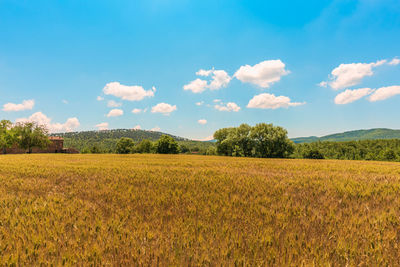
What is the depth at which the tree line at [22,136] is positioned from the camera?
4719 cm

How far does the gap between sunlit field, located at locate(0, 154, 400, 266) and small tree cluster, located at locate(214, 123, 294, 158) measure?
52.3 m

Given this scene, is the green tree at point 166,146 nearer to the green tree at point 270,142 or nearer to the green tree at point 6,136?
the green tree at point 270,142

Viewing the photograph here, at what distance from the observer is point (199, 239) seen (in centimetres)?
260

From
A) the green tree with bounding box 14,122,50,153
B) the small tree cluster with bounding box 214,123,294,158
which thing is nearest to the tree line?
the green tree with bounding box 14,122,50,153

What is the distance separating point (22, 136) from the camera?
1960 inches

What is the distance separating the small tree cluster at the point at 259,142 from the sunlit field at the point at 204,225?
52323mm

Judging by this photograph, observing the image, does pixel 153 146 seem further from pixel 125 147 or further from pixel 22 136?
pixel 22 136

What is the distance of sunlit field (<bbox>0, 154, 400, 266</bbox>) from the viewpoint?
227cm

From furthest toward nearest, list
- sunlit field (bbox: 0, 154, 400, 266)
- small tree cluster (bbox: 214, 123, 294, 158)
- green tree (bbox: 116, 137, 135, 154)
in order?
green tree (bbox: 116, 137, 135, 154), small tree cluster (bbox: 214, 123, 294, 158), sunlit field (bbox: 0, 154, 400, 266)

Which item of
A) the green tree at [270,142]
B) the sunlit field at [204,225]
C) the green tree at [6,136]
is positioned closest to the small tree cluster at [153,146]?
the green tree at [270,142]

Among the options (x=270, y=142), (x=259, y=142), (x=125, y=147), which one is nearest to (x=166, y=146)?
(x=259, y=142)

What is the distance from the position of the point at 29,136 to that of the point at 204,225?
229ft

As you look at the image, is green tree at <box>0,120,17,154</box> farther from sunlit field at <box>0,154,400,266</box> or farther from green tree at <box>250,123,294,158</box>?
green tree at <box>250,123,294,158</box>

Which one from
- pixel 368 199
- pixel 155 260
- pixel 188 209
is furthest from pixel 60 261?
Answer: pixel 368 199
